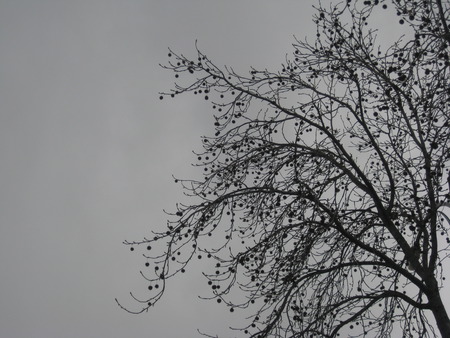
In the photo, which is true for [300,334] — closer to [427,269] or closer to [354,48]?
[427,269]

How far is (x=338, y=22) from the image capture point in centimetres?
639

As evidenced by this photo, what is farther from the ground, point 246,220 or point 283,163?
point 283,163

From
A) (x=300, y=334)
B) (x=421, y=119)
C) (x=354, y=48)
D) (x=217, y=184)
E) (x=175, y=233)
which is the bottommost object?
(x=300, y=334)

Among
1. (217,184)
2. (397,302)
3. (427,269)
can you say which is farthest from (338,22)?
(397,302)

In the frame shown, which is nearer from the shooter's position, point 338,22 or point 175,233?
point 175,233

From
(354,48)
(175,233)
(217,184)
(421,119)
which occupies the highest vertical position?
(354,48)

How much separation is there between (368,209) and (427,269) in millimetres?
1163

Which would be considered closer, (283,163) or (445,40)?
(445,40)

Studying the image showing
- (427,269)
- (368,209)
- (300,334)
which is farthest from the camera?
(368,209)

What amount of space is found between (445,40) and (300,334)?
4239 mm

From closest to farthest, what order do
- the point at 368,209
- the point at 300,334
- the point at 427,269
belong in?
the point at 300,334, the point at 427,269, the point at 368,209

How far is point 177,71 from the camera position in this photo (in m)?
6.59

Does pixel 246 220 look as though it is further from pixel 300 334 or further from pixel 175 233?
pixel 300 334

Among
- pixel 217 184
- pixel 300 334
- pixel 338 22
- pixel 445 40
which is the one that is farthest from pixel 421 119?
pixel 300 334
